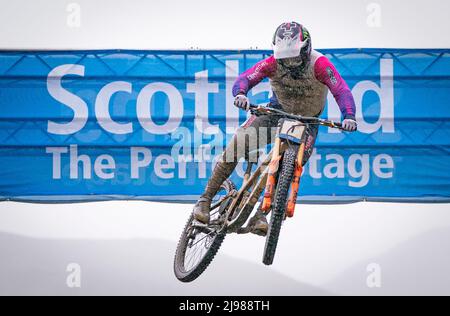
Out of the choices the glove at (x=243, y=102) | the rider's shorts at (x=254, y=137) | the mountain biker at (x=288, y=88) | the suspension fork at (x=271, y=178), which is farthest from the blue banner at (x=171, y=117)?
the suspension fork at (x=271, y=178)

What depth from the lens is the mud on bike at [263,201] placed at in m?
7.35

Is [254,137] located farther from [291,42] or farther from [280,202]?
[280,202]

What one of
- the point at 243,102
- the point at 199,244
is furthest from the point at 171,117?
the point at 243,102

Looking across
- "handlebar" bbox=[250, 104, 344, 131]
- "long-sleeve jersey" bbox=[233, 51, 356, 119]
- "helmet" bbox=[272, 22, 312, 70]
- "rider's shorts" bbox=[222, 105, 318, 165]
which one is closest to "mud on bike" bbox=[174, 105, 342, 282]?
"handlebar" bbox=[250, 104, 344, 131]

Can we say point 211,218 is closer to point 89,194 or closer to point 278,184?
point 278,184

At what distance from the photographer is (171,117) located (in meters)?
14.7

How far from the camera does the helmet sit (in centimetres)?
779

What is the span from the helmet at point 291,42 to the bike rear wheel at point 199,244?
5.57 ft

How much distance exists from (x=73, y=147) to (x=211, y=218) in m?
6.42

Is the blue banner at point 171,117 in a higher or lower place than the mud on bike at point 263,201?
higher

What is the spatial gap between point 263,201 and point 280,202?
0.63ft

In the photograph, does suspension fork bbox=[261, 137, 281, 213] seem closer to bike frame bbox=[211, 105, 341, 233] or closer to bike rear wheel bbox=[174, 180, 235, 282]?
bike frame bbox=[211, 105, 341, 233]

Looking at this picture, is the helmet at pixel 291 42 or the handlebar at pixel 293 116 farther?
the helmet at pixel 291 42

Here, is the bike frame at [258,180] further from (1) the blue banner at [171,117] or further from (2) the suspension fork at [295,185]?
(1) the blue banner at [171,117]
